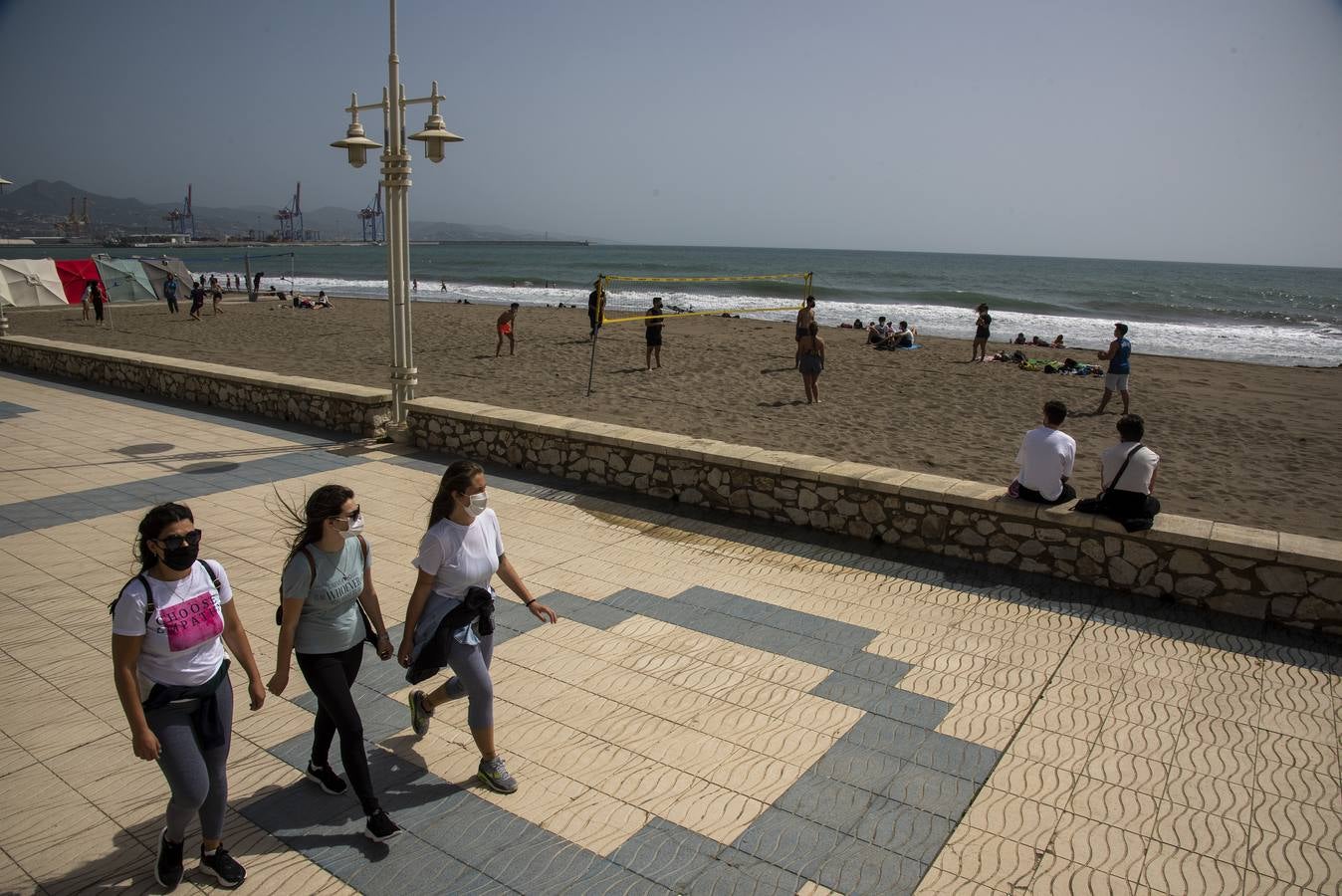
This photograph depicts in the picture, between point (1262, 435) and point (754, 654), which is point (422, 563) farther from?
point (1262, 435)

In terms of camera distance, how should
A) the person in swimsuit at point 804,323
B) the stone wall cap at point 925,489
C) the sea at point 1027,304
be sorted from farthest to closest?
the sea at point 1027,304 < the person in swimsuit at point 804,323 < the stone wall cap at point 925,489

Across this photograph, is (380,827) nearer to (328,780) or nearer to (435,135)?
(328,780)

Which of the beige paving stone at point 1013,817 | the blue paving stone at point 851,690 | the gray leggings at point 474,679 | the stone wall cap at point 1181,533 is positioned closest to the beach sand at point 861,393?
the stone wall cap at point 1181,533

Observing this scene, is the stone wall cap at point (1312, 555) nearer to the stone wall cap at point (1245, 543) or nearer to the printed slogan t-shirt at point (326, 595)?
the stone wall cap at point (1245, 543)

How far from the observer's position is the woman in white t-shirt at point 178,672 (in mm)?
2672

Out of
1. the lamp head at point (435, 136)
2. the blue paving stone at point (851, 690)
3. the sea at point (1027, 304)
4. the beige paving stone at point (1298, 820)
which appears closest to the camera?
the beige paving stone at point (1298, 820)

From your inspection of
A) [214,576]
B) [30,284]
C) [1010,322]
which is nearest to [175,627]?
[214,576]

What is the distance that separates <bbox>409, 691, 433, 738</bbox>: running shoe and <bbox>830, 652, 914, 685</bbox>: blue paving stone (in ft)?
6.97

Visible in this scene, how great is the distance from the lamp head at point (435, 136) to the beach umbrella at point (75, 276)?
974 inches

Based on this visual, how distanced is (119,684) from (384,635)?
88 cm

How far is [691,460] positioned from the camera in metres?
7.27

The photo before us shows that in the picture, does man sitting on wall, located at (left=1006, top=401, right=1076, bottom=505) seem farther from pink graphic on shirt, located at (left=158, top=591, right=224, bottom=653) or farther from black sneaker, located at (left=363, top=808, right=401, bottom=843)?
pink graphic on shirt, located at (left=158, top=591, right=224, bottom=653)

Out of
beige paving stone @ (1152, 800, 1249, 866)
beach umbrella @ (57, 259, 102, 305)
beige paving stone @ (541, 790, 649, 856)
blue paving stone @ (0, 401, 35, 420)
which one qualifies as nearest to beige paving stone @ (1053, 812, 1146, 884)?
beige paving stone @ (1152, 800, 1249, 866)

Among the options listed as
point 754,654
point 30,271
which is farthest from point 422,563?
point 30,271
